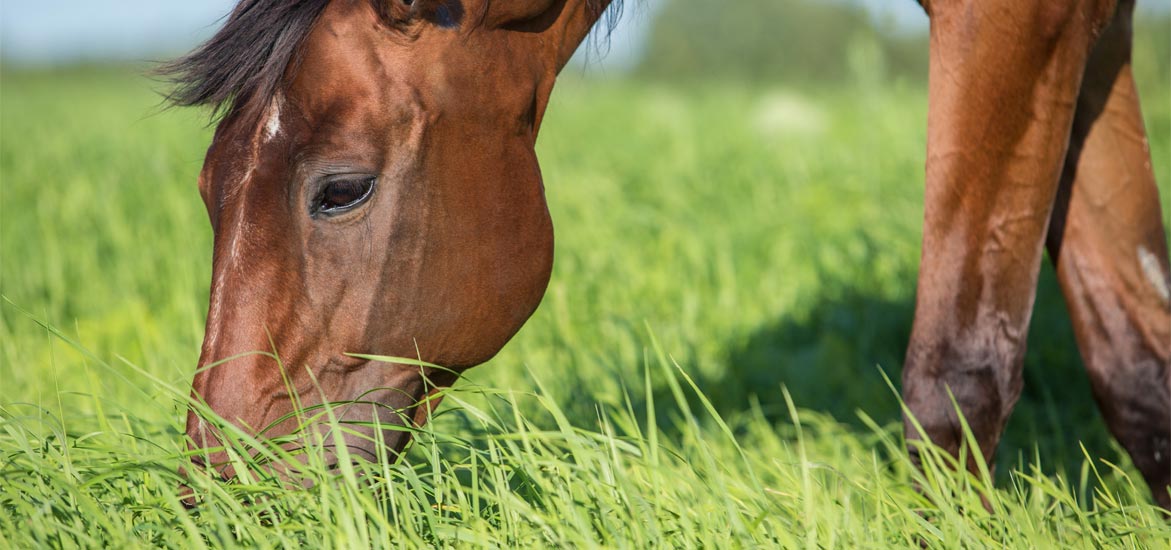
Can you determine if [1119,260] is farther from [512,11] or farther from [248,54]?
[248,54]

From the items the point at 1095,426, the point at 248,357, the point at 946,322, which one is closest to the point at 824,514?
the point at 946,322

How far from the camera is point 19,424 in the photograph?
1.68 meters

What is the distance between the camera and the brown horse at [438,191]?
1656mm

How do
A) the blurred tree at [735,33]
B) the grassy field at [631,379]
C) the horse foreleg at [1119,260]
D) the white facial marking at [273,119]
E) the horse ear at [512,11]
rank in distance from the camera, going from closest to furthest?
the grassy field at [631,379] → the white facial marking at [273,119] → the horse ear at [512,11] → the horse foreleg at [1119,260] → the blurred tree at [735,33]

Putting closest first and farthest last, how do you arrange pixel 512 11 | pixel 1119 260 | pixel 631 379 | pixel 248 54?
pixel 248 54 < pixel 512 11 < pixel 1119 260 < pixel 631 379

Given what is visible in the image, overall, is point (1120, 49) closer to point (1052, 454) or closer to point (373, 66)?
point (1052, 454)

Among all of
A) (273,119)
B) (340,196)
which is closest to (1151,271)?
(340,196)

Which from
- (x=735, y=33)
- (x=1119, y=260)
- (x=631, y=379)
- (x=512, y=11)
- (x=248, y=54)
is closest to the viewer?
(x=248, y=54)

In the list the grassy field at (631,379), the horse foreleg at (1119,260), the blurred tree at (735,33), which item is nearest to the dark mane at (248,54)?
the grassy field at (631,379)

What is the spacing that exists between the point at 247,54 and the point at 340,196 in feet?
0.96

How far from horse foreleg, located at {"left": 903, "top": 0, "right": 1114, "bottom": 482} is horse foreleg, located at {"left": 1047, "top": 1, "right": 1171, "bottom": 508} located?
37 centimetres

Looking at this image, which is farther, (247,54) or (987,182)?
(987,182)

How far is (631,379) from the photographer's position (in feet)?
10.4

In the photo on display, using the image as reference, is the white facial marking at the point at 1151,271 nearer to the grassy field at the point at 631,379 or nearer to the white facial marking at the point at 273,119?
the grassy field at the point at 631,379
